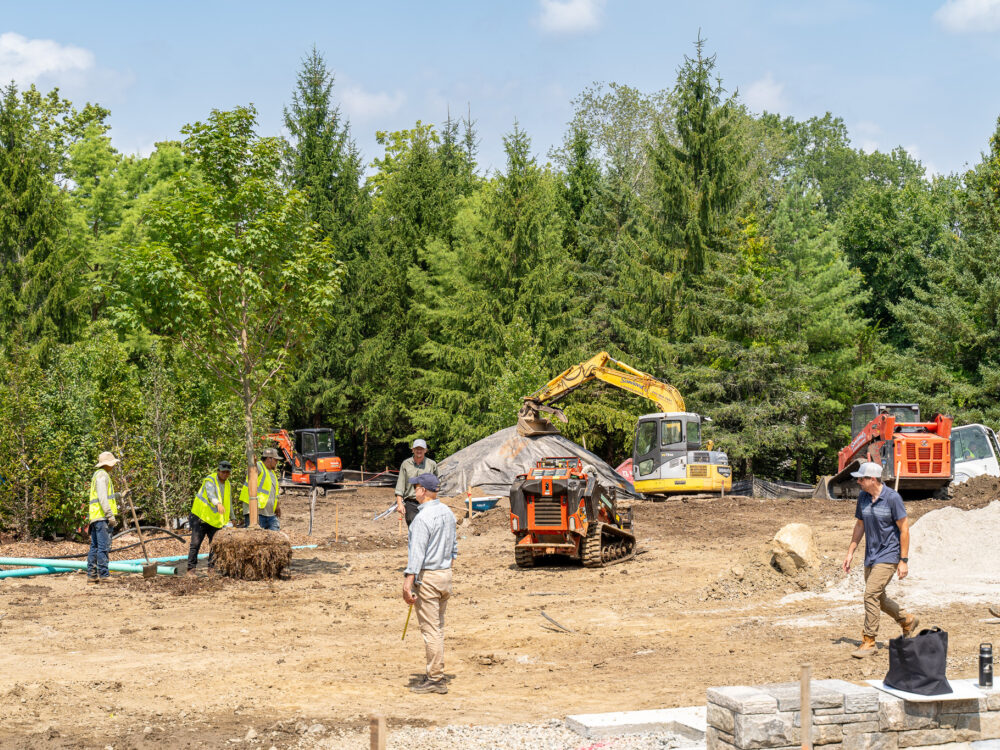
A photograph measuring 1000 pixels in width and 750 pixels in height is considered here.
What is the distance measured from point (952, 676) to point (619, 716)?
3090 mm

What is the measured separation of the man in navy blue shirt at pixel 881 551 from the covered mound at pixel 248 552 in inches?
345

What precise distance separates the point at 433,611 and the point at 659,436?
18.5m

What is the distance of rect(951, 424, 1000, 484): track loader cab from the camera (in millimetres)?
26703

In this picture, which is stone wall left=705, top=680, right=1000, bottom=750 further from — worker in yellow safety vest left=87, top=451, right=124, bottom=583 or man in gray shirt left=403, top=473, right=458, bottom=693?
worker in yellow safety vest left=87, top=451, right=124, bottom=583

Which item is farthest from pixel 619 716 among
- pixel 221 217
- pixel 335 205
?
pixel 335 205

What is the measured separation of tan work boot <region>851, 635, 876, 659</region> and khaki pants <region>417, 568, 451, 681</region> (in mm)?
3926

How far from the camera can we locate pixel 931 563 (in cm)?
1423

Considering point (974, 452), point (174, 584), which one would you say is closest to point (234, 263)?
point (174, 584)

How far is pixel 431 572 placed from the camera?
30.2 feet

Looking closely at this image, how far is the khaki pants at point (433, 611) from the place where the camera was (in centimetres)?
917

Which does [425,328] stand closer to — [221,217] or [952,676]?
[221,217]

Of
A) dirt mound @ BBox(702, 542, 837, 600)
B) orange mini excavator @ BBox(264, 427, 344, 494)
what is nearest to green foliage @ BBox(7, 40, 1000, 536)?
orange mini excavator @ BBox(264, 427, 344, 494)

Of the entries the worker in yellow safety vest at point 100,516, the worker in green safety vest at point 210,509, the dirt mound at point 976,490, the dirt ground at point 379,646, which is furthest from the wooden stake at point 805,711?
the dirt mound at point 976,490

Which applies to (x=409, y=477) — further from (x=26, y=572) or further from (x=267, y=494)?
(x=26, y=572)
